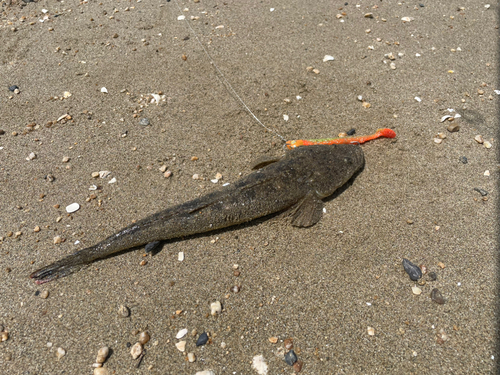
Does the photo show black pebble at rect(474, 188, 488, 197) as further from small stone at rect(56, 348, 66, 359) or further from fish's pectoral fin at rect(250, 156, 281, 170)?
small stone at rect(56, 348, 66, 359)

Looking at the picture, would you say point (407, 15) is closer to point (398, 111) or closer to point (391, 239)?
point (398, 111)

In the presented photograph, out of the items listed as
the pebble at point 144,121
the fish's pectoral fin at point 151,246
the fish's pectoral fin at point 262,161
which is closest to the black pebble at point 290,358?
the fish's pectoral fin at point 151,246

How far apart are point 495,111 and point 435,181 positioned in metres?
1.87

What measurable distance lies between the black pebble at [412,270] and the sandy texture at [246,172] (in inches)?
2.8

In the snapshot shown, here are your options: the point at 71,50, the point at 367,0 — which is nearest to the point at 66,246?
the point at 71,50

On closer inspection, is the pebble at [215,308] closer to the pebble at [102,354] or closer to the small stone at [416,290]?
the pebble at [102,354]

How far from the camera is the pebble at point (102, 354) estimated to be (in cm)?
284

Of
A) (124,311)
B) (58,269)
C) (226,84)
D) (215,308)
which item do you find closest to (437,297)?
(215,308)

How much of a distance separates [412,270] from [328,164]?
1.54 m

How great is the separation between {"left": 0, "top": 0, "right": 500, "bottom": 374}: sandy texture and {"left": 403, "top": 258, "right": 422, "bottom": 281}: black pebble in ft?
0.23

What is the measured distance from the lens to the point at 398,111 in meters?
4.82

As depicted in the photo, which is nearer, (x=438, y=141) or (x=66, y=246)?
(x=66, y=246)

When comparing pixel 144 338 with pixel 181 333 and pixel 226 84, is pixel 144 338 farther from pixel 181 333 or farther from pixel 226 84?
pixel 226 84

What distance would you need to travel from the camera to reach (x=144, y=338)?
9.72ft
